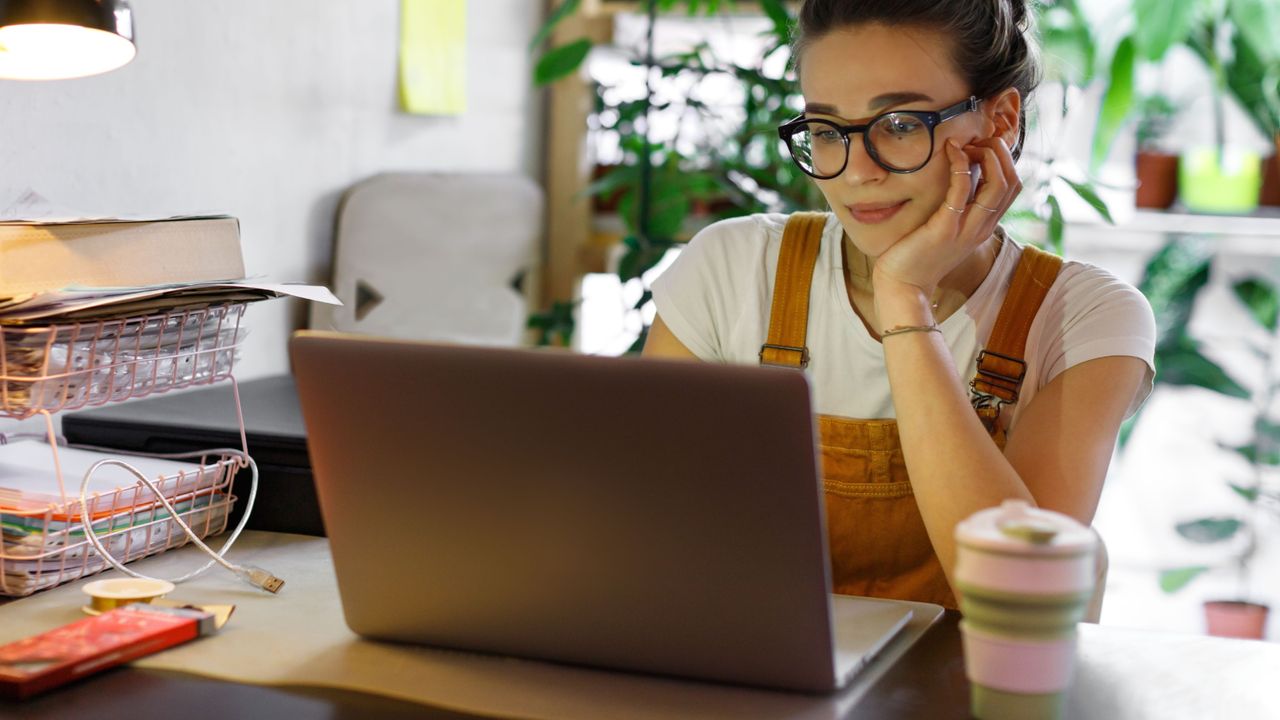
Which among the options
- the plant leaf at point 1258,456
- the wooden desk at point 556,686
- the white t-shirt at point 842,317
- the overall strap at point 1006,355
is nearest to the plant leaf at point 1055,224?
the white t-shirt at point 842,317

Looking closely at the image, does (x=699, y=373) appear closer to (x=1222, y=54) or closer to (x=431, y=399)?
(x=431, y=399)

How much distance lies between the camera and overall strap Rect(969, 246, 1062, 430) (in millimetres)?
1255

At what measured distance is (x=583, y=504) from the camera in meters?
0.74

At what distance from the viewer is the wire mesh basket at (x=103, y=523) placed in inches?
38.8

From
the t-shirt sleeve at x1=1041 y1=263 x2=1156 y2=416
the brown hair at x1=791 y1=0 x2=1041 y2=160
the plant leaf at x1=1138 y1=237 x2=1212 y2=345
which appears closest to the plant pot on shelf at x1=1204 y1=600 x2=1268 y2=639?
the plant leaf at x1=1138 y1=237 x2=1212 y2=345

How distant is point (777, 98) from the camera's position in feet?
7.45

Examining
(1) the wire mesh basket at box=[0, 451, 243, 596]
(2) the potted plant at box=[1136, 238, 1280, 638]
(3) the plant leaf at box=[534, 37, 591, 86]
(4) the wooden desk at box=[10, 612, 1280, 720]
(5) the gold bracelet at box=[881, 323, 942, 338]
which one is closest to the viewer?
(4) the wooden desk at box=[10, 612, 1280, 720]

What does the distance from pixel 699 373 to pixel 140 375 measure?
2.07 ft

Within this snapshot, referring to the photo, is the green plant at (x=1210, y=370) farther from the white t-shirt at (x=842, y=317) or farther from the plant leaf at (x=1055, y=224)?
the white t-shirt at (x=842, y=317)

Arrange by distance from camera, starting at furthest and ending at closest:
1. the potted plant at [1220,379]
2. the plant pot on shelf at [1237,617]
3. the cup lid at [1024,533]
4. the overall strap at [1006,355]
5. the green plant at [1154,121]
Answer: the green plant at [1154,121] < the potted plant at [1220,379] < the plant pot on shelf at [1237,617] < the overall strap at [1006,355] < the cup lid at [1024,533]

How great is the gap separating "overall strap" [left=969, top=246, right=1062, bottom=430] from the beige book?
0.73 metres

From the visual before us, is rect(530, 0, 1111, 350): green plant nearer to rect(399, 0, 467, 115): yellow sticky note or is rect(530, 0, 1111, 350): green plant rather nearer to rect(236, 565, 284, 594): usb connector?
rect(399, 0, 467, 115): yellow sticky note

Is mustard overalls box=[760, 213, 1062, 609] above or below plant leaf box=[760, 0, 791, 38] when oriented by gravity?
below

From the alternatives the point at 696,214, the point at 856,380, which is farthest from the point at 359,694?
the point at 696,214
